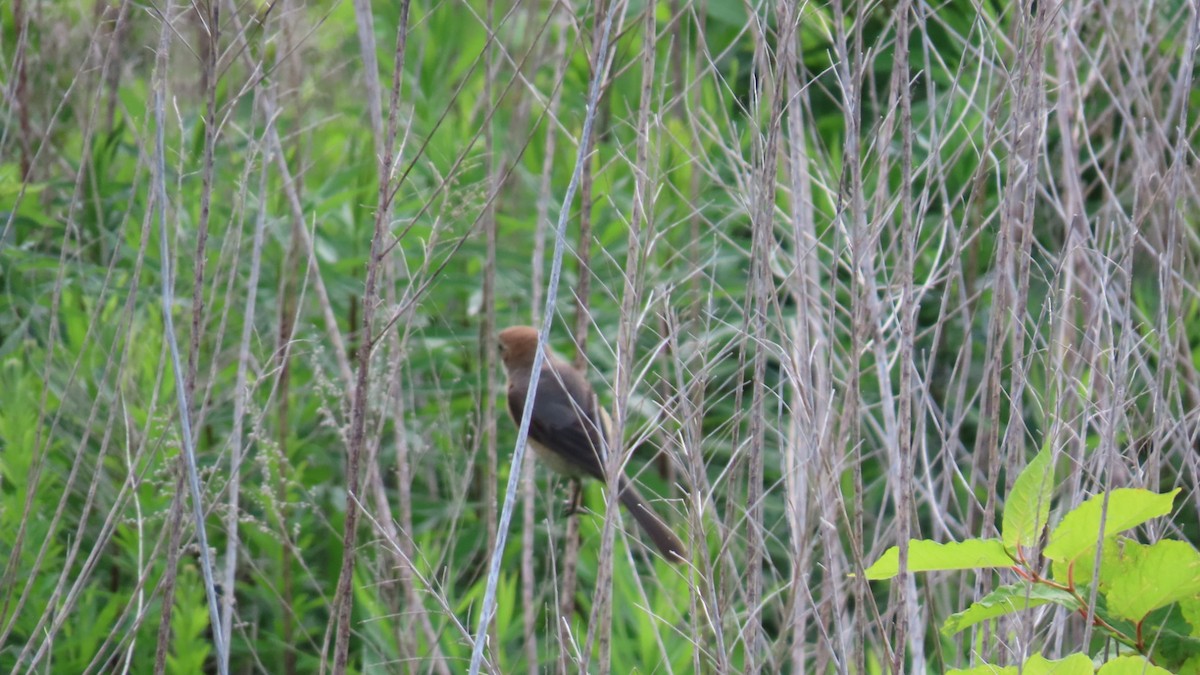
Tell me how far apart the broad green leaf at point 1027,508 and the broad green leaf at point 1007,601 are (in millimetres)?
52

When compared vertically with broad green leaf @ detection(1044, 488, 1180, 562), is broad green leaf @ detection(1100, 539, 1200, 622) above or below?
below

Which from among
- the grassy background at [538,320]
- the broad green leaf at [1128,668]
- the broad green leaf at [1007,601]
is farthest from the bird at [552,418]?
the broad green leaf at [1128,668]

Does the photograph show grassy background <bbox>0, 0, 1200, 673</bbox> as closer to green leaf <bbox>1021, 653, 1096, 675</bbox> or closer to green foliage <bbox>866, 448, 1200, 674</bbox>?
green foliage <bbox>866, 448, 1200, 674</bbox>

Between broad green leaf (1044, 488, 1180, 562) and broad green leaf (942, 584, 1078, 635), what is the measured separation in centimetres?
5

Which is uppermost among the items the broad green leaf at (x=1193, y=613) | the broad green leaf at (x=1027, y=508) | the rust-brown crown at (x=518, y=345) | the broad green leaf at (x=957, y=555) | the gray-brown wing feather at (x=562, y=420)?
the rust-brown crown at (x=518, y=345)

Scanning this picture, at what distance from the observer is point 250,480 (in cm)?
318

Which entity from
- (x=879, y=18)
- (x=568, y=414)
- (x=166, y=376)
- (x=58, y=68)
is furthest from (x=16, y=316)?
(x=879, y=18)

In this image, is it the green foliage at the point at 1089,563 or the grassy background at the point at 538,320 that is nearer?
the green foliage at the point at 1089,563

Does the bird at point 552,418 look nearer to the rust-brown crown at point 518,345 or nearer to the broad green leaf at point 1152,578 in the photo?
the rust-brown crown at point 518,345

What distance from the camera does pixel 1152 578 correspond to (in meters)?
1.31

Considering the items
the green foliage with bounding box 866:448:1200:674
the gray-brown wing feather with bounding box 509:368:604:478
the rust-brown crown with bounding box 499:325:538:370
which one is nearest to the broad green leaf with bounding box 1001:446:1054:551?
the green foliage with bounding box 866:448:1200:674

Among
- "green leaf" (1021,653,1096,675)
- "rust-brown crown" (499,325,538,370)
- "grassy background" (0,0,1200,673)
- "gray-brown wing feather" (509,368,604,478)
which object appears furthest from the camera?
"rust-brown crown" (499,325,538,370)

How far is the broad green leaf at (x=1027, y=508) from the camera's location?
1.30 m

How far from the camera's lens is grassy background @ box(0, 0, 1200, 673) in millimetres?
1738
